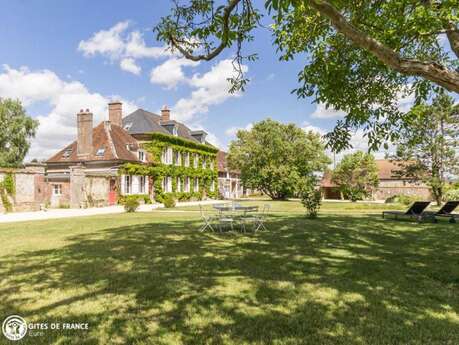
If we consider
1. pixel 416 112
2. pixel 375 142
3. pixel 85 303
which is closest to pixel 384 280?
pixel 375 142

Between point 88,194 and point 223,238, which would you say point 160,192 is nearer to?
point 88,194

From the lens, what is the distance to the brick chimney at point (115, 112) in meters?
33.3

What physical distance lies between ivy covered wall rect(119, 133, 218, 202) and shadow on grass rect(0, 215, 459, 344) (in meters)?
23.7

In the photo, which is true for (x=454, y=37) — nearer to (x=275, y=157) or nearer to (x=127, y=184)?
(x=127, y=184)

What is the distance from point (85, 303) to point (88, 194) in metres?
24.0

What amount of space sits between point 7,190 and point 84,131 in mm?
9730

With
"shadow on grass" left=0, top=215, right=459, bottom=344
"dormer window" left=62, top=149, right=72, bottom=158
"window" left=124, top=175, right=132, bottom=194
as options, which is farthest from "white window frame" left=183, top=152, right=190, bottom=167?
"shadow on grass" left=0, top=215, right=459, bottom=344

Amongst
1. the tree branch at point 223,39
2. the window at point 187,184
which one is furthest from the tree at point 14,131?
the tree branch at point 223,39

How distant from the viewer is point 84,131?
29375 millimetres

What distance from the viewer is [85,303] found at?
4156mm

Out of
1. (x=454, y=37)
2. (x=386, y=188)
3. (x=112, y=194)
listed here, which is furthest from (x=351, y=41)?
(x=386, y=188)

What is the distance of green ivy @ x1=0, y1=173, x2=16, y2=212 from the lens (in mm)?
20906

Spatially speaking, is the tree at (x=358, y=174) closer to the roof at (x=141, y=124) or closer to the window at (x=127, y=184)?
the roof at (x=141, y=124)

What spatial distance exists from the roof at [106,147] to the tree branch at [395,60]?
2708cm
